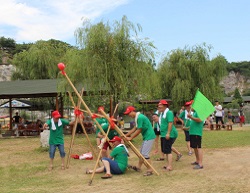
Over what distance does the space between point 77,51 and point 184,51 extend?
50.8 ft

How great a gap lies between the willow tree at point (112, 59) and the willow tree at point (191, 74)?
516 inches

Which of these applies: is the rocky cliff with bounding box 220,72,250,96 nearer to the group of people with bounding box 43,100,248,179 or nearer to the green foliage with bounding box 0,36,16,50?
the green foliage with bounding box 0,36,16,50

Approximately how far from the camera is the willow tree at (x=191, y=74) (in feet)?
85.8

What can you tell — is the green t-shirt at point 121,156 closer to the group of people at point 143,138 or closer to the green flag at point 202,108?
the group of people at point 143,138

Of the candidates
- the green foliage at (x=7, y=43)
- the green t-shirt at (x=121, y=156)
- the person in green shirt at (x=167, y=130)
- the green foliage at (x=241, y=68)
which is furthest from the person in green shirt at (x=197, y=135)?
the green foliage at (x=241, y=68)

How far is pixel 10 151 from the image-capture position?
12.4 metres

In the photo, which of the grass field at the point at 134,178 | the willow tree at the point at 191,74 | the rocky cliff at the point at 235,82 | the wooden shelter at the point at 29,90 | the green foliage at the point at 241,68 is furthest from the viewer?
the green foliage at the point at 241,68

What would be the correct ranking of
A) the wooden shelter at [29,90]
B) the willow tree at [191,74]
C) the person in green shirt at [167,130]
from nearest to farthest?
1. the person in green shirt at [167,130]
2. the wooden shelter at [29,90]
3. the willow tree at [191,74]

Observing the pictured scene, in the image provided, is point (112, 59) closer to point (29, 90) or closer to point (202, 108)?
point (202, 108)

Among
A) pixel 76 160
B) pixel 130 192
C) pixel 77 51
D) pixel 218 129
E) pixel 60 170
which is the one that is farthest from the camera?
pixel 218 129

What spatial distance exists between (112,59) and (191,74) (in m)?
14.7

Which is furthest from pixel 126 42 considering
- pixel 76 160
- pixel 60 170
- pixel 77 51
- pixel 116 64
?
pixel 60 170

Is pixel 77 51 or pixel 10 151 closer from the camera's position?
pixel 10 151

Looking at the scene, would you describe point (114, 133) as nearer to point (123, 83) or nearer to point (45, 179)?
point (45, 179)
